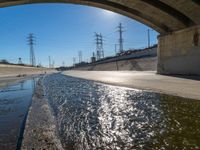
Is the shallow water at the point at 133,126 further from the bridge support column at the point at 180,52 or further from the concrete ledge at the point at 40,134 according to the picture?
the bridge support column at the point at 180,52

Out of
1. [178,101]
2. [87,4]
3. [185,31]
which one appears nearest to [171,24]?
[185,31]

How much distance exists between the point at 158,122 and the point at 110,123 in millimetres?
1418

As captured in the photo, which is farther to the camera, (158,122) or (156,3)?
(156,3)

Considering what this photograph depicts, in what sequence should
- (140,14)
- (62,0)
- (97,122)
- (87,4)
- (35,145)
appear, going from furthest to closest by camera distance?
1. (140,14)
2. (87,4)
3. (62,0)
4. (97,122)
5. (35,145)

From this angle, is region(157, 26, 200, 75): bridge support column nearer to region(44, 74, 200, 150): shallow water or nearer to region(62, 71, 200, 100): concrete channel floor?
region(62, 71, 200, 100): concrete channel floor

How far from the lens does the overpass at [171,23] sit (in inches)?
1045

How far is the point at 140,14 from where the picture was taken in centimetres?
3372

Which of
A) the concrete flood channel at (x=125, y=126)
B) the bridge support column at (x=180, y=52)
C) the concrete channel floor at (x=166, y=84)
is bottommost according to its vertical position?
the concrete flood channel at (x=125, y=126)

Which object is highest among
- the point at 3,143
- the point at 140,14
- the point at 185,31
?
the point at 140,14

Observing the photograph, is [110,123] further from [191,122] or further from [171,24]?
[171,24]

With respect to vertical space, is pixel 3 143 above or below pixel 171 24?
below

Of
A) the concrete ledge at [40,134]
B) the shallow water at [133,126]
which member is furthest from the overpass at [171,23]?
the concrete ledge at [40,134]

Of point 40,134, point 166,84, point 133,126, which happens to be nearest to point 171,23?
point 166,84

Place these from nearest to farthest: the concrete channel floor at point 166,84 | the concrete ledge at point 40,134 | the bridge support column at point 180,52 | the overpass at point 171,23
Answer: the concrete ledge at point 40,134 < the concrete channel floor at point 166,84 < the overpass at point 171,23 < the bridge support column at point 180,52
